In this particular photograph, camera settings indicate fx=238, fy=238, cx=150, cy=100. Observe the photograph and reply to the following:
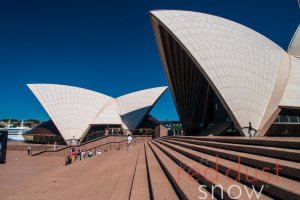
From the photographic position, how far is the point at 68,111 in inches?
1585

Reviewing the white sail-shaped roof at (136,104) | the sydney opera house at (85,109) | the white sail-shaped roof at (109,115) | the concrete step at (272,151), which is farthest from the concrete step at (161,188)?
the white sail-shaped roof at (109,115)

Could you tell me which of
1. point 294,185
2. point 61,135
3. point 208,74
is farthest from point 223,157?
point 61,135

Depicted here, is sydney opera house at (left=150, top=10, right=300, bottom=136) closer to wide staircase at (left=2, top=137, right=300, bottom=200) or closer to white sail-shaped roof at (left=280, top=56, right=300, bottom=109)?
white sail-shaped roof at (left=280, top=56, right=300, bottom=109)

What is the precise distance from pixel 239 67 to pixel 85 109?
3059 centimetres

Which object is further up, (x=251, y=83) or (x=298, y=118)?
(x=251, y=83)

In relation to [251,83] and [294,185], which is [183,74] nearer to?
[251,83]

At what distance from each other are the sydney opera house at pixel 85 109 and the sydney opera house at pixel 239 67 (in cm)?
2055

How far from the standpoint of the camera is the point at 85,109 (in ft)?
137

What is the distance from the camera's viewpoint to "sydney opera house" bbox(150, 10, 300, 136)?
15.7 metres

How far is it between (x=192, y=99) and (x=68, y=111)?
71.3 feet

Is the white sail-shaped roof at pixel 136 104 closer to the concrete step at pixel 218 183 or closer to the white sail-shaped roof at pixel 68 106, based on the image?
the white sail-shaped roof at pixel 68 106

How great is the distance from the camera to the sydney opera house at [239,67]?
15656mm

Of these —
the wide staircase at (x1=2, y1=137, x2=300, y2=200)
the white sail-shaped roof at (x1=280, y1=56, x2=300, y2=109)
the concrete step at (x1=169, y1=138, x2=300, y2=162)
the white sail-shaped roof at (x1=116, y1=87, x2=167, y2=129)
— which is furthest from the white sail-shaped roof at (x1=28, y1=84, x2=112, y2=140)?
the concrete step at (x1=169, y1=138, x2=300, y2=162)

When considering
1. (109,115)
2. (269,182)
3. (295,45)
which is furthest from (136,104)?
(269,182)
